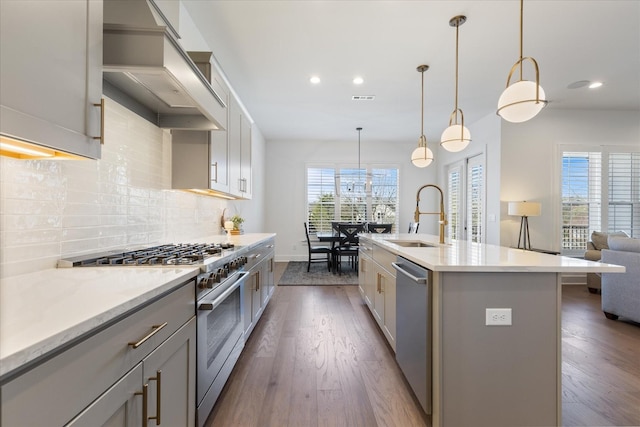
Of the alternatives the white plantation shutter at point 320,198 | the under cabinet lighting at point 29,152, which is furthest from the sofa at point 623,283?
the white plantation shutter at point 320,198

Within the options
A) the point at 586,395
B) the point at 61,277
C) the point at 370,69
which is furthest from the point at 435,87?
the point at 61,277

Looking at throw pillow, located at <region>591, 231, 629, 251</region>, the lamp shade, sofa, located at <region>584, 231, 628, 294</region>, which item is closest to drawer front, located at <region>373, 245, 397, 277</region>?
the lamp shade

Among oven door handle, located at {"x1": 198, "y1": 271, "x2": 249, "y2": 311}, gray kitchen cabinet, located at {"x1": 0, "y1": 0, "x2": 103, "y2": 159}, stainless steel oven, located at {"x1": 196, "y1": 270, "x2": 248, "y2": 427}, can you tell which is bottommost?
stainless steel oven, located at {"x1": 196, "y1": 270, "x2": 248, "y2": 427}

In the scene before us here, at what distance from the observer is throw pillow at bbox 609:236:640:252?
3.04 metres

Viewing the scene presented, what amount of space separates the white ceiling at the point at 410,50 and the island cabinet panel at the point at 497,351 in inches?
95.4

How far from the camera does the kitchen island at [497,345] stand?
1438 mm

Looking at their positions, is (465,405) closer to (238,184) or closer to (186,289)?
(186,289)

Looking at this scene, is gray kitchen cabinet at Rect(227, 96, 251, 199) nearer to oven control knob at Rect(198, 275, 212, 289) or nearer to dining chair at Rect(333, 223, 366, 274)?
oven control knob at Rect(198, 275, 212, 289)

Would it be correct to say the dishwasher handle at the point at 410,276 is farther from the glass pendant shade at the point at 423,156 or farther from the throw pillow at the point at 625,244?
the throw pillow at the point at 625,244

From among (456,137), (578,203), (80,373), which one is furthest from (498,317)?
(578,203)

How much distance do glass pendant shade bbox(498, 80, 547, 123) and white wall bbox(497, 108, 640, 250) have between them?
3.32m

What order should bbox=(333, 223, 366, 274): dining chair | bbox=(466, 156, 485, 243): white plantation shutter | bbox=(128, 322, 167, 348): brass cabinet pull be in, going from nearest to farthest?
bbox=(128, 322, 167, 348): brass cabinet pull
bbox=(333, 223, 366, 274): dining chair
bbox=(466, 156, 485, 243): white plantation shutter

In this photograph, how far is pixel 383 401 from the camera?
5.87 ft

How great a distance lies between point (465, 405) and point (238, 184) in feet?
8.88
